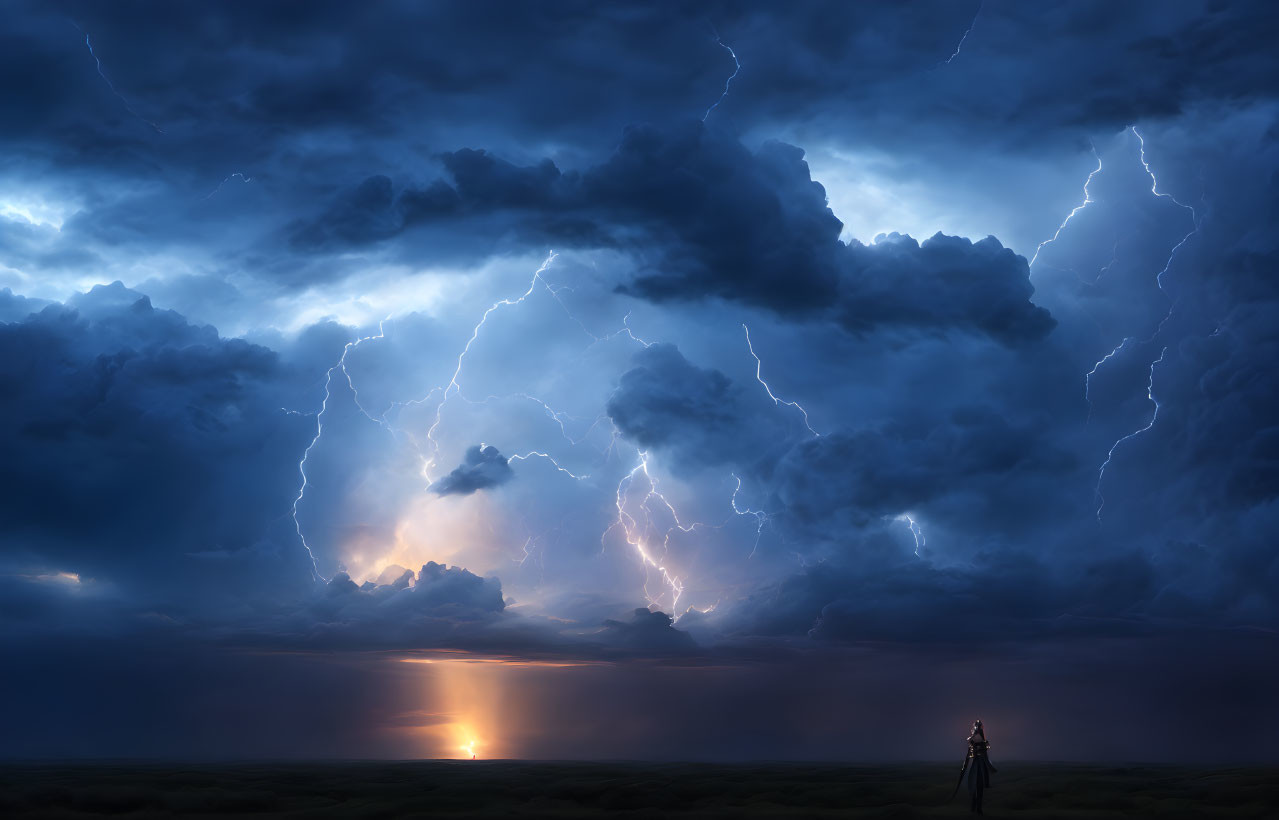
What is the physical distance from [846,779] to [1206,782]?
21.3 m

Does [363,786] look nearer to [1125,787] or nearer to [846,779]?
[846,779]

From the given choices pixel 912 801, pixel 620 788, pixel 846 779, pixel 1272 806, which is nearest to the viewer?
pixel 1272 806

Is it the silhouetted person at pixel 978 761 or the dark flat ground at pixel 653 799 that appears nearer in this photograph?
the silhouetted person at pixel 978 761

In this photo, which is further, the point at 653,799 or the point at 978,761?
the point at 653,799

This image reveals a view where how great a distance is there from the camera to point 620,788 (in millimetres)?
50219

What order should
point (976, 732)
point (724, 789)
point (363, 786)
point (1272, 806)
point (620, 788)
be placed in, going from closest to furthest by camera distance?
point (976, 732), point (1272, 806), point (620, 788), point (724, 789), point (363, 786)

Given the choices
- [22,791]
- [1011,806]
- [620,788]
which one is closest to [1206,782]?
[1011,806]

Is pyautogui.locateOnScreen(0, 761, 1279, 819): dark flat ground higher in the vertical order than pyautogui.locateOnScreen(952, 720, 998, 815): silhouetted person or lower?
lower

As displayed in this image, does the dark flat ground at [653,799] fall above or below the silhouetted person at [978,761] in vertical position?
below

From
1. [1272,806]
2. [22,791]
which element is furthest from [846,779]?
[22,791]

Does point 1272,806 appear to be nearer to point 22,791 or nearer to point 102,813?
point 102,813

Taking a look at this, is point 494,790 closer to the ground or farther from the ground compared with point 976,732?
closer to the ground

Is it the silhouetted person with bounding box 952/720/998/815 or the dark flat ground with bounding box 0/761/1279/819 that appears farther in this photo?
the dark flat ground with bounding box 0/761/1279/819

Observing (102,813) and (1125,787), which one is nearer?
(102,813)
